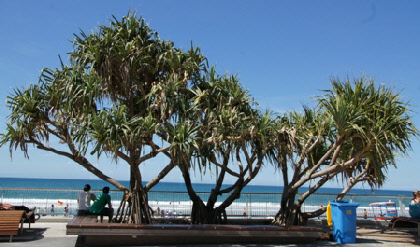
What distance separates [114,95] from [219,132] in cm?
343

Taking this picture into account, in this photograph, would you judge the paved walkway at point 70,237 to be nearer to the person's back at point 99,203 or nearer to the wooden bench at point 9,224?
the wooden bench at point 9,224

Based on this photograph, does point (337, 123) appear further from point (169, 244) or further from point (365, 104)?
point (169, 244)

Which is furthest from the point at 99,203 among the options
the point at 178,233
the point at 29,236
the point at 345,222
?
the point at 345,222

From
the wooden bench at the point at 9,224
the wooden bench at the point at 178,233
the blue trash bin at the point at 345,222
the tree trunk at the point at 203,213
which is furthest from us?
the tree trunk at the point at 203,213

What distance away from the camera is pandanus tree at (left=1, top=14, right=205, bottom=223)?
32.7 ft

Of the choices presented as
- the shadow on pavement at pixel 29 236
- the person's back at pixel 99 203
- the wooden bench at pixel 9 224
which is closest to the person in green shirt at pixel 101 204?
the person's back at pixel 99 203

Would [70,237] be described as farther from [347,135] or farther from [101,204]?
[347,135]

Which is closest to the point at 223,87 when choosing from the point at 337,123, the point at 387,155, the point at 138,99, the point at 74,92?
the point at 138,99

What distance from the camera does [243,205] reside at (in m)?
15.9

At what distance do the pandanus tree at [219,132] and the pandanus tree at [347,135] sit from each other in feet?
3.89

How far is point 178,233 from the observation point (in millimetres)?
9438

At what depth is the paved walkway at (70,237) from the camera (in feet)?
30.2

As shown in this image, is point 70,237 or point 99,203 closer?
point 70,237

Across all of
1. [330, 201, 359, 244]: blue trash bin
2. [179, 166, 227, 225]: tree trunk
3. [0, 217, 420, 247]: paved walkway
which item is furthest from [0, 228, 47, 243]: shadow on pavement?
[330, 201, 359, 244]: blue trash bin
